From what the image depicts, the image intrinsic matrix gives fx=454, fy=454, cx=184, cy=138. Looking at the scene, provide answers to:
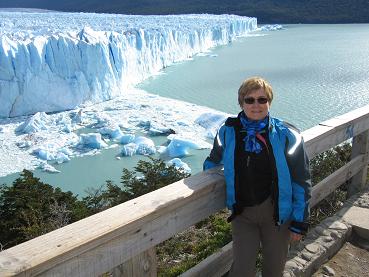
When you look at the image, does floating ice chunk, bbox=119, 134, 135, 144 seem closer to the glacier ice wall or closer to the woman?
the glacier ice wall

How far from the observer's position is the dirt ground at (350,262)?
2152mm

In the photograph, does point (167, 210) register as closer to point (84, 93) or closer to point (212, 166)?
point (212, 166)

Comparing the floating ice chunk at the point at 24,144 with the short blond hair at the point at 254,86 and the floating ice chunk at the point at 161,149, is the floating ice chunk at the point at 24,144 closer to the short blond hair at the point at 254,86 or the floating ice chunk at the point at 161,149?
the floating ice chunk at the point at 161,149

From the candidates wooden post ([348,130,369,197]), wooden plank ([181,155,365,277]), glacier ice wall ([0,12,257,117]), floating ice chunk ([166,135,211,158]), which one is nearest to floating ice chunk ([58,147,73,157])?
floating ice chunk ([166,135,211,158])

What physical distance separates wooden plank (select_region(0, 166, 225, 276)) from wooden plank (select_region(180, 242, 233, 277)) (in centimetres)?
24

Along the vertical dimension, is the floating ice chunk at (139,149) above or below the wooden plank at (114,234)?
below

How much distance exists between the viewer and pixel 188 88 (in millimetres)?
14883

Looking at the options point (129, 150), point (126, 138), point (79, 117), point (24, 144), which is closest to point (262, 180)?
point (129, 150)

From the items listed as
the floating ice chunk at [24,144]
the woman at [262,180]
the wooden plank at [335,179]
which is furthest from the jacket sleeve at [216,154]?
the floating ice chunk at [24,144]

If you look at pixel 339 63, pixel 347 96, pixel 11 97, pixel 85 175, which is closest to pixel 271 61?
pixel 339 63

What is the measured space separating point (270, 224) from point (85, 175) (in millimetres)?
6487

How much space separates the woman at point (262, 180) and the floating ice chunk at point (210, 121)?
7766mm

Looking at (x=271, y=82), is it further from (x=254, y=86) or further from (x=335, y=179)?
(x=254, y=86)

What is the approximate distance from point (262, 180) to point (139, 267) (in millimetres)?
539
